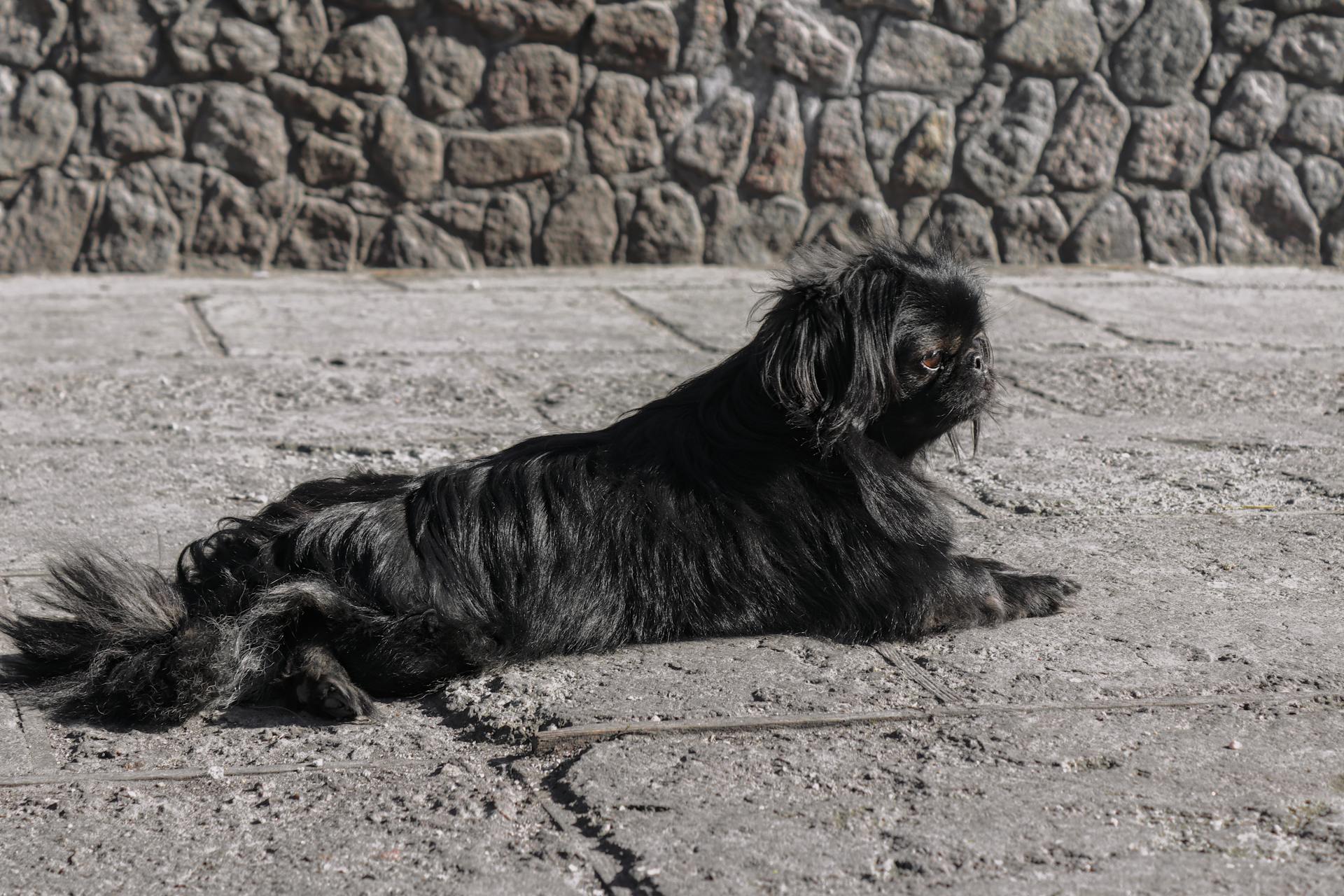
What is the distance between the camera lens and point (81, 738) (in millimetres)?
2576

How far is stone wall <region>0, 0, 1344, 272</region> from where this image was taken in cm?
732

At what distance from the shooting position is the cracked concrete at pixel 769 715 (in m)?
2.15

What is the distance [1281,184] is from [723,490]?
6.77m

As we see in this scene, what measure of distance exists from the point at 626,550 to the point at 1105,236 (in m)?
6.29

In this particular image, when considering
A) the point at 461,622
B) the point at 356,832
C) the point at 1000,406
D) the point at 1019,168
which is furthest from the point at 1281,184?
the point at 356,832

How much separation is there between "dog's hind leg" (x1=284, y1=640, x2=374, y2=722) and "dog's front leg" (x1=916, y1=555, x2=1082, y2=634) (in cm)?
117

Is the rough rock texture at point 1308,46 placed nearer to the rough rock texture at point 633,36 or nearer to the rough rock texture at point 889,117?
the rough rock texture at point 889,117

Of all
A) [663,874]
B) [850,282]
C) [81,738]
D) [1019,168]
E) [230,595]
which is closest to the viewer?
[663,874]

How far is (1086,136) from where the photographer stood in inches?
330

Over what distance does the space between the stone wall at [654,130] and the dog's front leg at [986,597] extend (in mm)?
5047

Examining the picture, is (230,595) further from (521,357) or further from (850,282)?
(521,357)

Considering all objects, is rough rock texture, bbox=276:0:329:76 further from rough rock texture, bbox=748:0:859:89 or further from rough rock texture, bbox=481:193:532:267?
rough rock texture, bbox=748:0:859:89

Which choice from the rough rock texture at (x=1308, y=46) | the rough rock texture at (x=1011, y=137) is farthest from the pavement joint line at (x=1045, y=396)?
the rough rock texture at (x=1308, y=46)

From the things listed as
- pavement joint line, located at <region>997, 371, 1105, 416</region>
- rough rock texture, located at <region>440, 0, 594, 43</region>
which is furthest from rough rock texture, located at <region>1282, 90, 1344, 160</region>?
rough rock texture, located at <region>440, 0, 594, 43</region>
